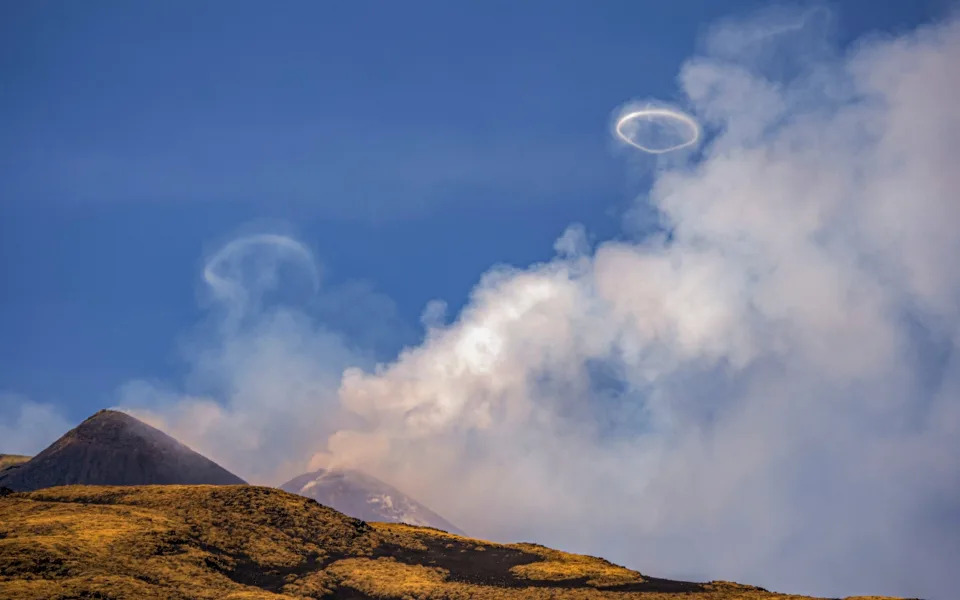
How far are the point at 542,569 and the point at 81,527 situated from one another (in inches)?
2162

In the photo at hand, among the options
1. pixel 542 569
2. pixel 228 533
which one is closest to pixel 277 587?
pixel 228 533

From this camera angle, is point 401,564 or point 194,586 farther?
point 401,564

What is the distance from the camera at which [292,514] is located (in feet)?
365

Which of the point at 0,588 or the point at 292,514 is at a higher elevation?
the point at 292,514

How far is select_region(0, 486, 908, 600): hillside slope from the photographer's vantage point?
8031 cm

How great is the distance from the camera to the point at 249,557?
313 feet

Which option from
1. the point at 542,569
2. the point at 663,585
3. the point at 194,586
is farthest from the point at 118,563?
the point at 663,585

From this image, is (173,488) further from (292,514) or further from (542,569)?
(542,569)

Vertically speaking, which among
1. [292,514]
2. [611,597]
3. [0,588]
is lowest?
[0,588]

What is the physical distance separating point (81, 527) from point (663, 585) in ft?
222

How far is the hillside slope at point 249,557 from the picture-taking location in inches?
3162

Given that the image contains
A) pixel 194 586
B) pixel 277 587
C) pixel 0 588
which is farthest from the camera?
pixel 277 587

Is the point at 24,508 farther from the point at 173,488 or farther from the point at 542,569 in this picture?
the point at 542,569

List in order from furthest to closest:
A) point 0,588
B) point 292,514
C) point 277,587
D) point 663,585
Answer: point 292,514
point 663,585
point 277,587
point 0,588
